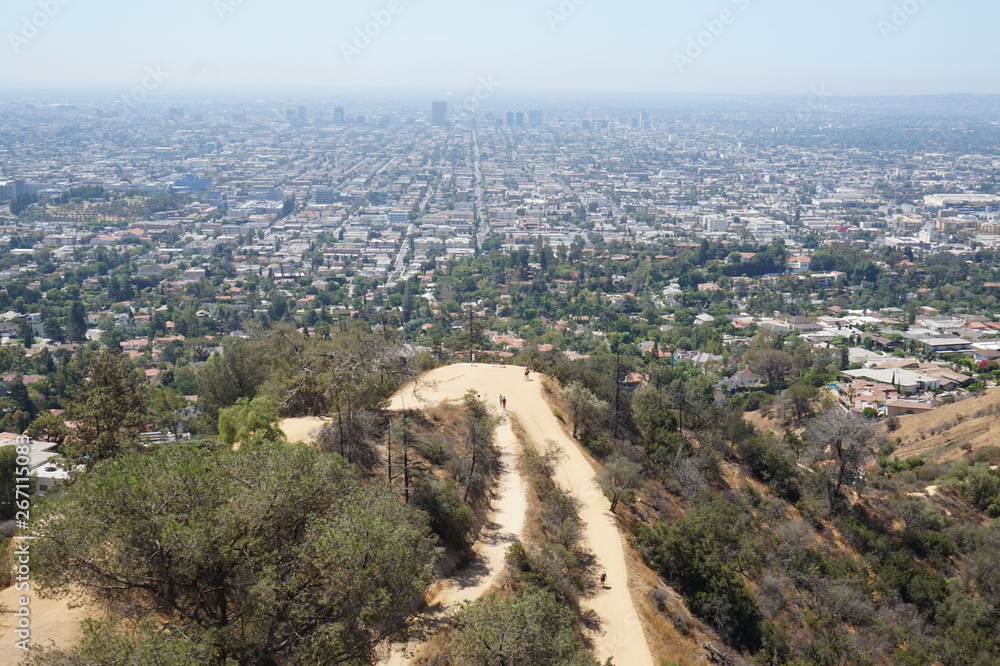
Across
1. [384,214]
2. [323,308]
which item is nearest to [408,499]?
[323,308]

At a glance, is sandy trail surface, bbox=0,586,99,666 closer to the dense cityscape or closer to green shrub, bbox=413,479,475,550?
the dense cityscape

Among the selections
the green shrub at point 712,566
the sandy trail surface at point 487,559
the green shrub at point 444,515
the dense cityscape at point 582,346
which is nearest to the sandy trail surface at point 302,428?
the dense cityscape at point 582,346

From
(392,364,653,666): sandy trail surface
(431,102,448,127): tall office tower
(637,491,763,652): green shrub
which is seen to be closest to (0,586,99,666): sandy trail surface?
(392,364,653,666): sandy trail surface

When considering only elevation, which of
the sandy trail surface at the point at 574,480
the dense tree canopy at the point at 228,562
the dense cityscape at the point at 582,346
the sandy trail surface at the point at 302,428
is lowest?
the dense cityscape at the point at 582,346

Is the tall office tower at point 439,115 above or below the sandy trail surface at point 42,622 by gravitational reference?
above

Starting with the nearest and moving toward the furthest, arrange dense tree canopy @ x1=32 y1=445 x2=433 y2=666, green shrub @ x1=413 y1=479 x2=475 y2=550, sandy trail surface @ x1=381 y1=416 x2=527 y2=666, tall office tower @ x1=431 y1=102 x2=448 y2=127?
dense tree canopy @ x1=32 y1=445 x2=433 y2=666, sandy trail surface @ x1=381 y1=416 x2=527 y2=666, green shrub @ x1=413 y1=479 x2=475 y2=550, tall office tower @ x1=431 y1=102 x2=448 y2=127

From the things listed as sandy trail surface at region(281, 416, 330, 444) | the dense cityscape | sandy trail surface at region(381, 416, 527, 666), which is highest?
sandy trail surface at region(281, 416, 330, 444)

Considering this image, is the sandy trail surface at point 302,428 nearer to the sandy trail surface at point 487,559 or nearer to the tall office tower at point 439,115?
the sandy trail surface at point 487,559

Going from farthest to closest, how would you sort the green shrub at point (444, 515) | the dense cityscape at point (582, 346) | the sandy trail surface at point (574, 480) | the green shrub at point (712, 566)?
the dense cityscape at point (582, 346)
the green shrub at point (712, 566)
the green shrub at point (444, 515)
the sandy trail surface at point (574, 480)
